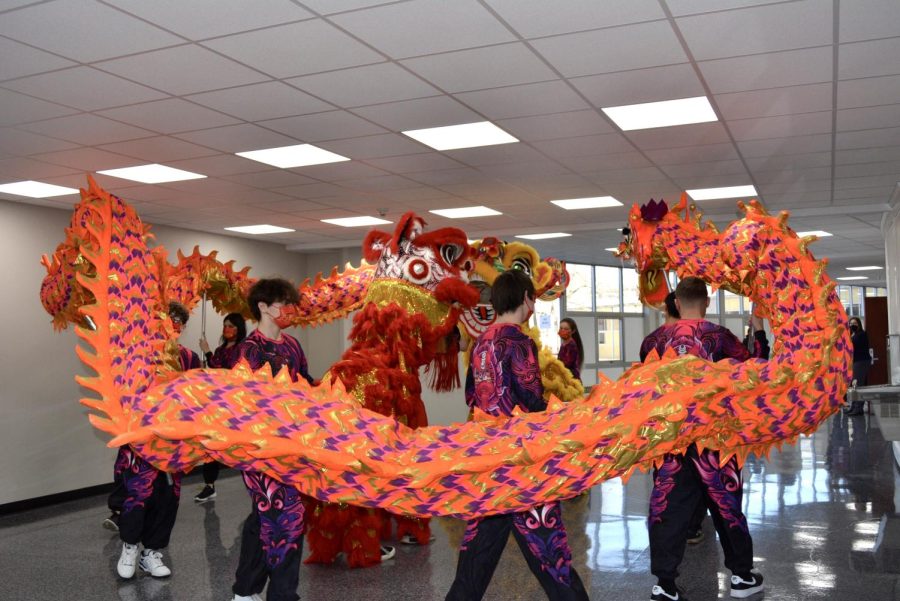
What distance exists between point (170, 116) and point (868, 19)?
11.4 ft

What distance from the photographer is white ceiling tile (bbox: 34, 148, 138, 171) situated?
17.7ft

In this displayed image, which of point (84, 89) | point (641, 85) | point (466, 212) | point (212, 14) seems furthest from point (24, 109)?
point (466, 212)

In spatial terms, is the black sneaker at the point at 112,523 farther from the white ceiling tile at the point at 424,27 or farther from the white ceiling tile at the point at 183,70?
the white ceiling tile at the point at 424,27

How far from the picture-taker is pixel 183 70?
3834mm

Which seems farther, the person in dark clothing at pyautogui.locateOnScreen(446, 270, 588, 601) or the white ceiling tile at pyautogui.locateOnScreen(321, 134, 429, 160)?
the white ceiling tile at pyautogui.locateOnScreen(321, 134, 429, 160)

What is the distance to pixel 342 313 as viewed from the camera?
17.6 feet

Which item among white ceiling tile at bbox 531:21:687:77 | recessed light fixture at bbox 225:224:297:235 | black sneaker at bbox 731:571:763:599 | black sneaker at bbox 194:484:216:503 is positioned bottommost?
black sneaker at bbox 194:484:216:503

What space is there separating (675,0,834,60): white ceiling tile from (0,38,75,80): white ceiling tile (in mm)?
2693

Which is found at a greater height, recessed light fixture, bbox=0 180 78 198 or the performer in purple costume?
recessed light fixture, bbox=0 180 78 198

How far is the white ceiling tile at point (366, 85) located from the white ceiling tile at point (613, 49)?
71 cm

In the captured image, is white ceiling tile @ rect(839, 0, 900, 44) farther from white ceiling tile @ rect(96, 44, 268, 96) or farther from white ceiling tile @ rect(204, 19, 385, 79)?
white ceiling tile @ rect(96, 44, 268, 96)

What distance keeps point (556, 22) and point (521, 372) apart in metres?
1.44

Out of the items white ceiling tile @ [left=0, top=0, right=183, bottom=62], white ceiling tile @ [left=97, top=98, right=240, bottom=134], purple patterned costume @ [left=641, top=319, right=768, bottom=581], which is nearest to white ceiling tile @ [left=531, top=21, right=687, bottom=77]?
purple patterned costume @ [left=641, top=319, right=768, bottom=581]

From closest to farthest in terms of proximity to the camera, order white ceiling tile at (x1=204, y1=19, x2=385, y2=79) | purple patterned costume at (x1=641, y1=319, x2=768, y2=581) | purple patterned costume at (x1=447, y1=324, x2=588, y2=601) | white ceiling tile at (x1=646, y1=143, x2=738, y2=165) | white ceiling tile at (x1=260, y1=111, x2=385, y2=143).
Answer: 1. purple patterned costume at (x1=447, y1=324, x2=588, y2=601)
2. white ceiling tile at (x1=204, y1=19, x2=385, y2=79)
3. purple patterned costume at (x1=641, y1=319, x2=768, y2=581)
4. white ceiling tile at (x1=260, y1=111, x2=385, y2=143)
5. white ceiling tile at (x1=646, y1=143, x2=738, y2=165)
